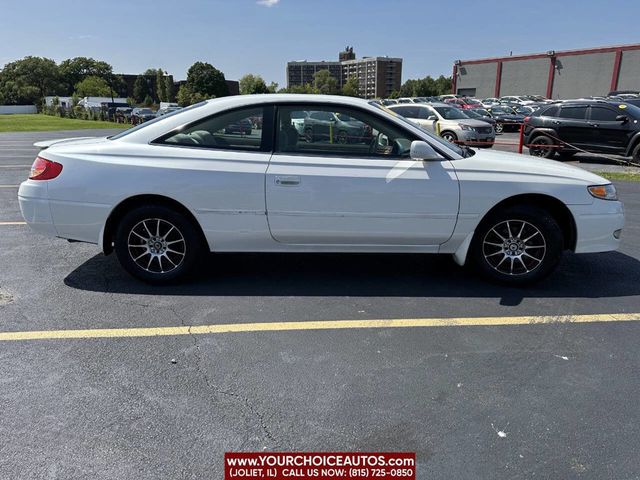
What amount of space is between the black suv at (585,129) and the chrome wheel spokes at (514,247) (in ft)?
34.7

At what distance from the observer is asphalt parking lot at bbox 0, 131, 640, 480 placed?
2289 millimetres

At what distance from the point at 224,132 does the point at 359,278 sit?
1.79 m

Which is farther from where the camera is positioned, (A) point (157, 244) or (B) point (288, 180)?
(A) point (157, 244)

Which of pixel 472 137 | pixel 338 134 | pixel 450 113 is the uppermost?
pixel 450 113

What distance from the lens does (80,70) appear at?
404ft

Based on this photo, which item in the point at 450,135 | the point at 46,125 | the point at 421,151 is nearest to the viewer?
the point at 421,151

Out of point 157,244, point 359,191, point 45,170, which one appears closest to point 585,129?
point 359,191

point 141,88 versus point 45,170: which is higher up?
point 141,88

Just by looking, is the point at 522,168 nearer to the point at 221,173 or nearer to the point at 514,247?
the point at 514,247

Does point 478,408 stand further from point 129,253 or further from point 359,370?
point 129,253

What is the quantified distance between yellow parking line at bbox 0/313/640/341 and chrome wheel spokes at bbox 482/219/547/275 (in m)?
0.64

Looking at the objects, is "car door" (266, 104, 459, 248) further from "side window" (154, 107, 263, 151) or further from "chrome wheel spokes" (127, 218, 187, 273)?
"chrome wheel spokes" (127, 218, 187, 273)

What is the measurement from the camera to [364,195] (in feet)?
13.0

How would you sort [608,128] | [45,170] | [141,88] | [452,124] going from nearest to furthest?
[45,170], [608,128], [452,124], [141,88]
